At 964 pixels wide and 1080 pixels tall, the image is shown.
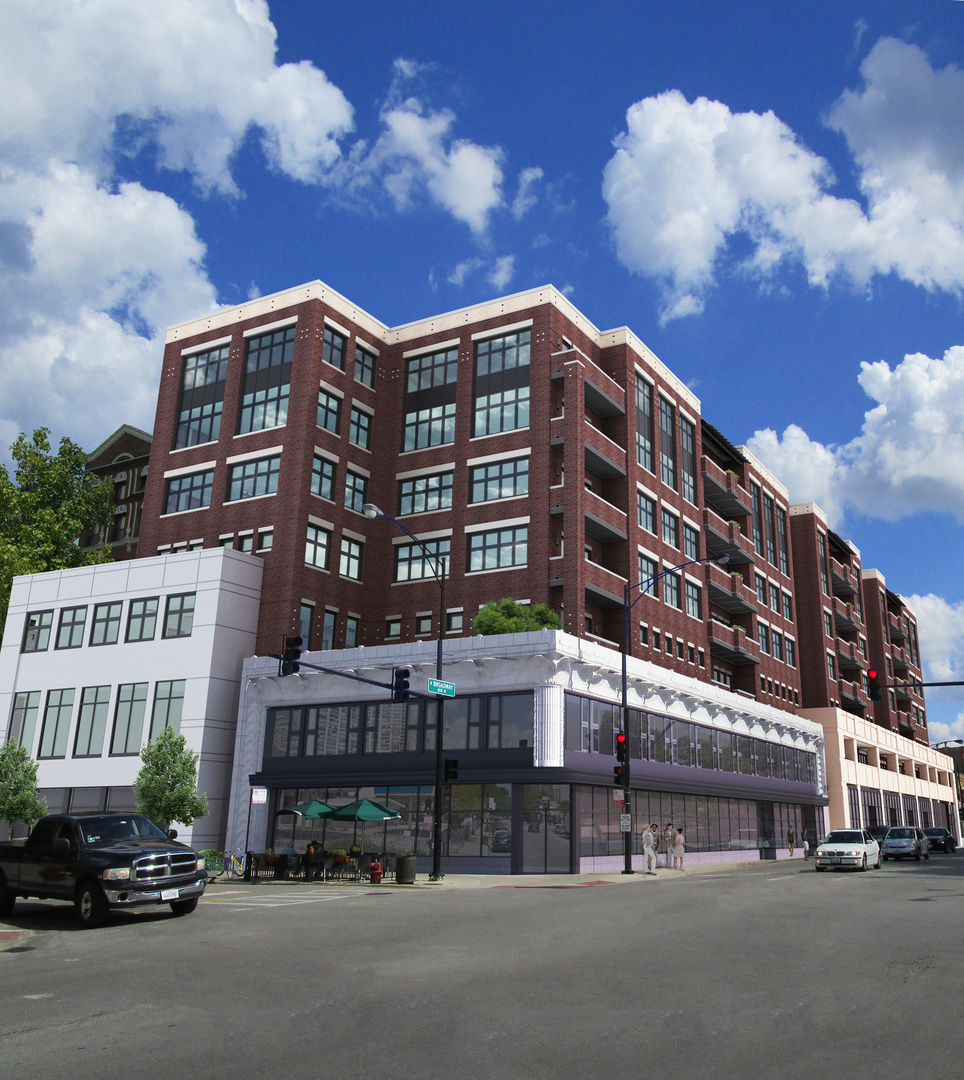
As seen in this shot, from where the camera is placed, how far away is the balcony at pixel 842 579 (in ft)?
266

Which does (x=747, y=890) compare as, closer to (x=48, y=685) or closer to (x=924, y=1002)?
(x=924, y=1002)

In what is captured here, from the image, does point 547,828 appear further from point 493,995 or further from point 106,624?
point 493,995

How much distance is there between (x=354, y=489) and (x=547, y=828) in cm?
2092

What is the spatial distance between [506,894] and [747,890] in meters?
5.94

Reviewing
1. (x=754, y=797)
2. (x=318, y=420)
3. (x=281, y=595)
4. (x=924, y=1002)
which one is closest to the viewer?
(x=924, y=1002)

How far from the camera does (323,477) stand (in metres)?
47.8

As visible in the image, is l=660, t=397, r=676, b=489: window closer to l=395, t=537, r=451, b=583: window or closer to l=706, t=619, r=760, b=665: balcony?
l=706, t=619, r=760, b=665: balcony

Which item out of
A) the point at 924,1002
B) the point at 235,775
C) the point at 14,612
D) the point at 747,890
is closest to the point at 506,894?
the point at 747,890

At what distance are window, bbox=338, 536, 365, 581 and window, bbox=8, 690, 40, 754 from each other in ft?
51.8

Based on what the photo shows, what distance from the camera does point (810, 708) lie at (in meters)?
70.7

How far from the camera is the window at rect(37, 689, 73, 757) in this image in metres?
45.8

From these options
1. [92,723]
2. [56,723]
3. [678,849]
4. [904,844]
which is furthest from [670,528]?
[56,723]

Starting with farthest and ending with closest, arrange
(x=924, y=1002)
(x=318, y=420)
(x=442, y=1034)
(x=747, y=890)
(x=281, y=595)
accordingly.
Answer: (x=318, y=420) < (x=281, y=595) < (x=747, y=890) < (x=924, y=1002) < (x=442, y=1034)

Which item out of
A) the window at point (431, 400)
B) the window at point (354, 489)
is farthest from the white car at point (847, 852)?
the window at point (354, 489)
